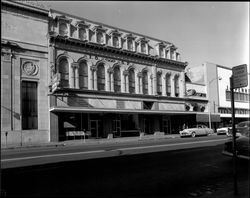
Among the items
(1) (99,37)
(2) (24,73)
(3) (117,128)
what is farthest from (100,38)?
(3) (117,128)

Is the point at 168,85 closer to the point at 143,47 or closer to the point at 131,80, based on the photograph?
the point at 143,47

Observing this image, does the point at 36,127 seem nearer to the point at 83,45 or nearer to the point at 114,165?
the point at 83,45

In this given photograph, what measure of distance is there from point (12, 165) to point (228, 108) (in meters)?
44.3

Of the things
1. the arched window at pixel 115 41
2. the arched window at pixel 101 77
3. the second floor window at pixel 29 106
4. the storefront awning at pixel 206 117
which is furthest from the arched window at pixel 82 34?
the storefront awning at pixel 206 117

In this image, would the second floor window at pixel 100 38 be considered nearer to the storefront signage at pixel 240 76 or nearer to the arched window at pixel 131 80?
the arched window at pixel 131 80

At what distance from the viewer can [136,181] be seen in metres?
7.67

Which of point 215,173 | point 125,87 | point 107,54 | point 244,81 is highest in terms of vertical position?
point 107,54

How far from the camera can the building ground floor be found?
1071 inches

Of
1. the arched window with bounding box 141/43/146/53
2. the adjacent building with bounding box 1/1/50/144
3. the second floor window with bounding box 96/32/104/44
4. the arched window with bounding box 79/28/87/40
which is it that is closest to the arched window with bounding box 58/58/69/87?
the adjacent building with bounding box 1/1/50/144

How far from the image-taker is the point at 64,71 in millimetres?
28328

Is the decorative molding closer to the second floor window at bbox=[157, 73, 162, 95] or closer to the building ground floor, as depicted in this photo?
the building ground floor

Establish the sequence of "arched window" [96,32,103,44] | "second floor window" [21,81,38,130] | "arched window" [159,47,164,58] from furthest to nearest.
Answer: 1. "arched window" [159,47,164,58]
2. "arched window" [96,32,103,44]
3. "second floor window" [21,81,38,130]

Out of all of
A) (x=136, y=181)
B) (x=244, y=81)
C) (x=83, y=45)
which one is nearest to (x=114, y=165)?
(x=136, y=181)

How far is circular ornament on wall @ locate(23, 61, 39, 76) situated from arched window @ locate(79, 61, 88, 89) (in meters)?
5.04
